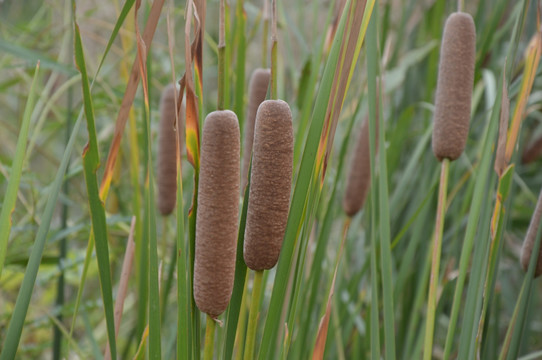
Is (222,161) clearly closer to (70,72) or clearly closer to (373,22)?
(373,22)

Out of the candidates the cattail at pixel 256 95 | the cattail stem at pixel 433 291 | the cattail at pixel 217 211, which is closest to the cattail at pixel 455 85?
the cattail stem at pixel 433 291

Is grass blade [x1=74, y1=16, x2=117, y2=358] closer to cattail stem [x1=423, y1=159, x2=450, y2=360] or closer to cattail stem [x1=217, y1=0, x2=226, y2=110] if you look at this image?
cattail stem [x1=217, y1=0, x2=226, y2=110]

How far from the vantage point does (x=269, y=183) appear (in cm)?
40

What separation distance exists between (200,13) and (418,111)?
4.05 ft

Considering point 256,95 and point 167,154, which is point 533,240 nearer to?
point 256,95

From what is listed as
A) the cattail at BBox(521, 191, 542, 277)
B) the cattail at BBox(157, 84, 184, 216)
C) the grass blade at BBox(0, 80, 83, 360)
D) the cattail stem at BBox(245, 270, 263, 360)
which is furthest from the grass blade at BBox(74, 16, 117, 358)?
the cattail at BBox(521, 191, 542, 277)

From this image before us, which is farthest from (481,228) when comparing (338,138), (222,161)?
(338,138)

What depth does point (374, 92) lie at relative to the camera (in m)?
0.53

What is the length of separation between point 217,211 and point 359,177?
1.49ft

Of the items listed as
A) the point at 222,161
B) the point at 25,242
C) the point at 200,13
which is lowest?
the point at 25,242

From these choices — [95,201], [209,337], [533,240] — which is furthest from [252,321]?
[533,240]

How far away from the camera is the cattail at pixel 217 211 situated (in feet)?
1.26

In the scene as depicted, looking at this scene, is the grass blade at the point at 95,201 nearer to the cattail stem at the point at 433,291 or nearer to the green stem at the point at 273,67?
the green stem at the point at 273,67

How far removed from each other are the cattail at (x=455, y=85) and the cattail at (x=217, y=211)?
0.94ft
